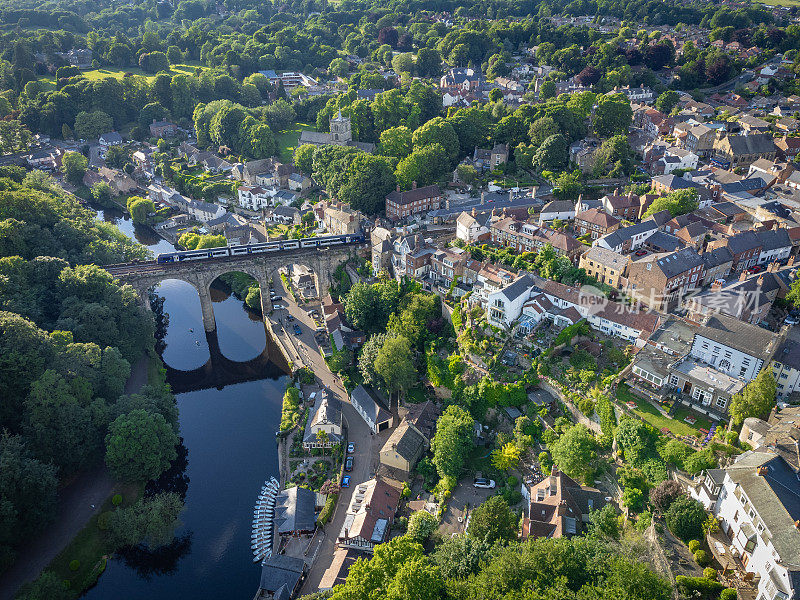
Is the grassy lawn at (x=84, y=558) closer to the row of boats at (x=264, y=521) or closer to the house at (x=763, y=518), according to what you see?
the row of boats at (x=264, y=521)

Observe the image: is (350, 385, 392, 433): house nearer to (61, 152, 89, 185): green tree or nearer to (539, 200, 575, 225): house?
(539, 200, 575, 225): house

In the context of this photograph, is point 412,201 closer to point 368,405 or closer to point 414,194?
point 414,194

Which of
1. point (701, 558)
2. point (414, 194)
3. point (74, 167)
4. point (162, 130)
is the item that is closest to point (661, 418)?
point (701, 558)

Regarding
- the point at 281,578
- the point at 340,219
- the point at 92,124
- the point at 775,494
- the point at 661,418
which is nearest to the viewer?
the point at 775,494

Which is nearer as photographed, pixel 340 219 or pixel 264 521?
pixel 264 521

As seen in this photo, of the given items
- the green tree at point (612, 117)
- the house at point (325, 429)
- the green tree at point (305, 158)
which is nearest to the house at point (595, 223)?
the green tree at point (612, 117)

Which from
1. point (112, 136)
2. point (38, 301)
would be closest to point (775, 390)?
point (38, 301)
